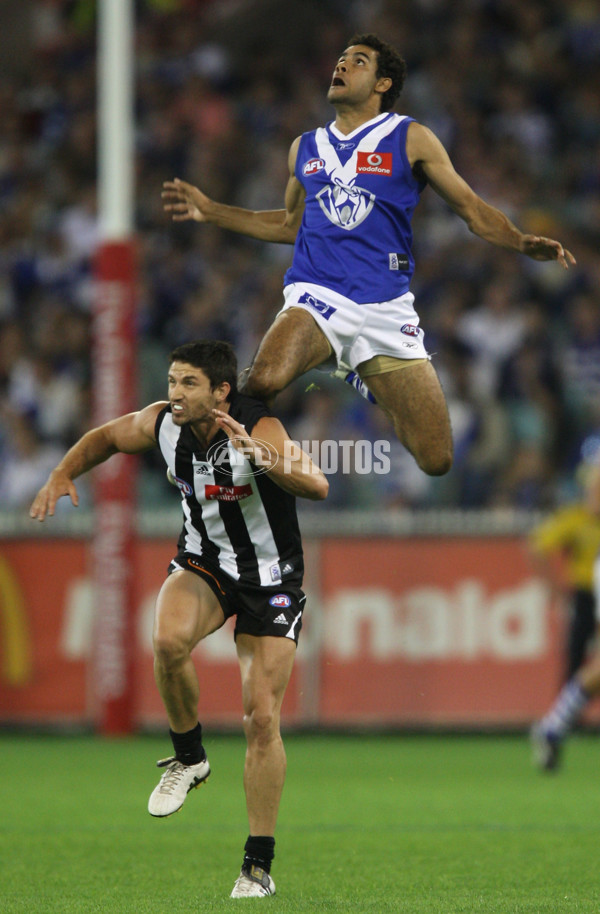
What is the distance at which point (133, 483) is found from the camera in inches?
508

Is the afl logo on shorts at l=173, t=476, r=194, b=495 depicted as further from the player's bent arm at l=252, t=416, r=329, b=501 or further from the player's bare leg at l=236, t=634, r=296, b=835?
the player's bare leg at l=236, t=634, r=296, b=835

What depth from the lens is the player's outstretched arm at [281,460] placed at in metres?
5.98

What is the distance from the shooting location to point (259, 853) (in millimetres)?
6234

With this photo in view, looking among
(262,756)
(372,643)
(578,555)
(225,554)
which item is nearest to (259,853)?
(262,756)

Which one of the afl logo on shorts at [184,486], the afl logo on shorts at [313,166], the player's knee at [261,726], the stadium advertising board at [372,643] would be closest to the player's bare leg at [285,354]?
the afl logo on shorts at [184,486]

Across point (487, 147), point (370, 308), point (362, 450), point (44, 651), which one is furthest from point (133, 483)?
point (370, 308)

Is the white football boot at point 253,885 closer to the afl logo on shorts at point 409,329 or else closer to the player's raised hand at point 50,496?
the player's raised hand at point 50,496

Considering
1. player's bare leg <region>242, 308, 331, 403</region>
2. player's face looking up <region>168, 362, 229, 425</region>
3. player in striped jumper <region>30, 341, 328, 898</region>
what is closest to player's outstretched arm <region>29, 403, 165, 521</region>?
player in striped jumper <region>30, 341, 328, 898</region>

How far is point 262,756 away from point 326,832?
204 centimetres

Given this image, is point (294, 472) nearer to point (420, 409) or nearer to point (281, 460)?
point (281, 460)

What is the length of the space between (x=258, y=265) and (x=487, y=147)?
8.67 ft

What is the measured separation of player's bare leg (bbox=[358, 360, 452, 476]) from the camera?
6.77 meters

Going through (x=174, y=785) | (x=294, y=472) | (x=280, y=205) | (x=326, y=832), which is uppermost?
(x=280, y=205)

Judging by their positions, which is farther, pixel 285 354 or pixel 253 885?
pixel 285 354
